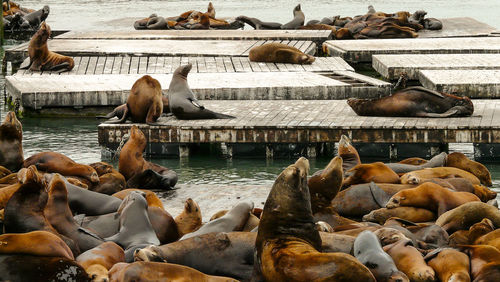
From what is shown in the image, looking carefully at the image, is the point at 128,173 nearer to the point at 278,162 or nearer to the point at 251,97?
the point at 278,162

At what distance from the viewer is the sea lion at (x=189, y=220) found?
5371 mm

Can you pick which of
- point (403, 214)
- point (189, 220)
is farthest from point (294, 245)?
point (403, 214)

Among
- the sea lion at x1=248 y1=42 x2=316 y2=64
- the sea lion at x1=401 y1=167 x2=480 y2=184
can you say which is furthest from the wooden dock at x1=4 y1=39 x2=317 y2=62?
the sea lion at x1=401 y1=167 x2=480 y2=184

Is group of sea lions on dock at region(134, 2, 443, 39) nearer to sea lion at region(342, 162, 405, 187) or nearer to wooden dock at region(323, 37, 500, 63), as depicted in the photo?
wooden dock at region(323, 37, 500, 63)

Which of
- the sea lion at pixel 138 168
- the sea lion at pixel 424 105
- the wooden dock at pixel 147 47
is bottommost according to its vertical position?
the wooden dock at pixel 147 47

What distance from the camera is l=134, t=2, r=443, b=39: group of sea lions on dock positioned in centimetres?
2016

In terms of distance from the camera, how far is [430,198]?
18.8 ft

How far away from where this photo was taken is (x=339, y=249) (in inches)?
176

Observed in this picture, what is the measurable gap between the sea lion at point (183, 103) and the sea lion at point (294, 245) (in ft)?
17.5

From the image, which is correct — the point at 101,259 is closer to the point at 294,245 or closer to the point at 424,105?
the point at 294,245

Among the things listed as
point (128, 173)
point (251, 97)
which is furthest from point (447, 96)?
point (128, 173)

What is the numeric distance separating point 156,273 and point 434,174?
3152 mm

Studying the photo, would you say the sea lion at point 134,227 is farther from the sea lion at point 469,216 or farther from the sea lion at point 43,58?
the sea lion at point 43,58

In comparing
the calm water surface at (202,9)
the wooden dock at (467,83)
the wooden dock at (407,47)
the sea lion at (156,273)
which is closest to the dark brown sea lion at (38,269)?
the sea lion at (156,273)
